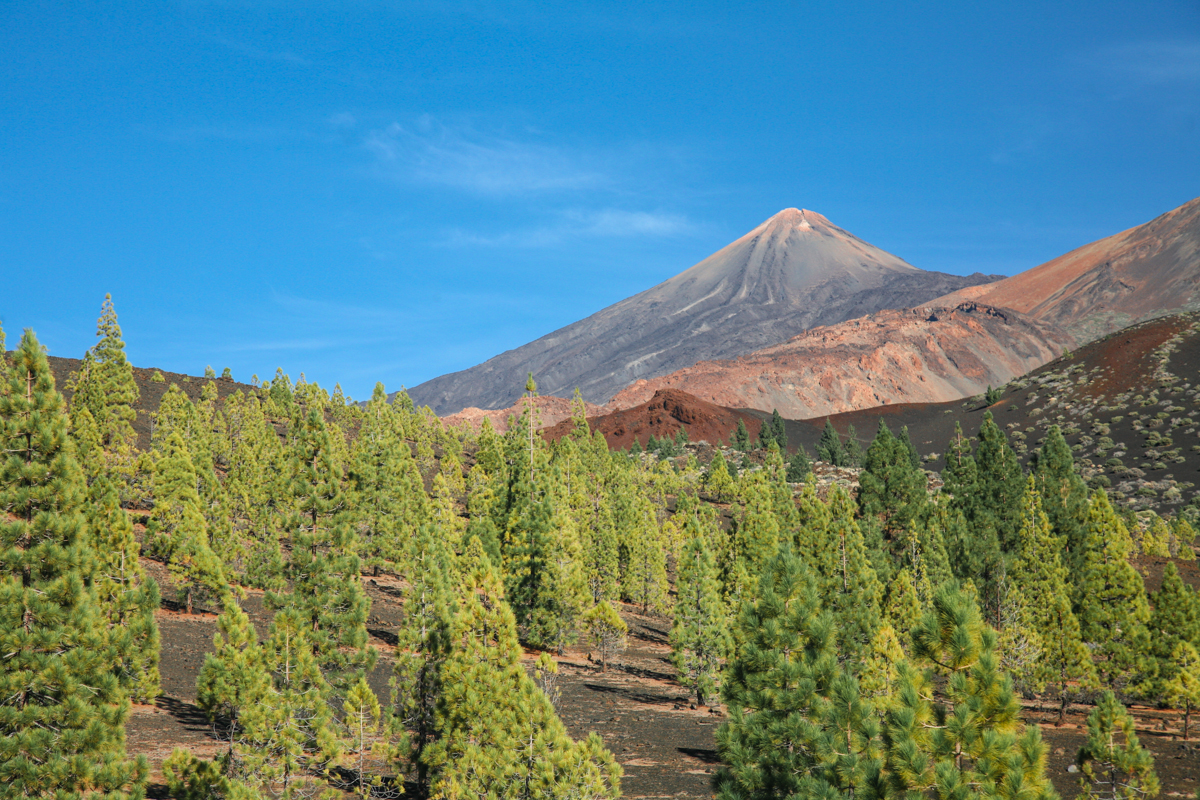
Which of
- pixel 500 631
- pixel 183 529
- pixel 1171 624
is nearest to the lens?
pixel 500 631

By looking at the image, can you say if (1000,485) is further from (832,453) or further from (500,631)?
(832,453)

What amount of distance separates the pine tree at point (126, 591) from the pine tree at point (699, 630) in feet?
55.8

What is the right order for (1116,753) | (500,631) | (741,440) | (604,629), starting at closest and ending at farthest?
(500,631), (1116,753), (604,629), (741,440)

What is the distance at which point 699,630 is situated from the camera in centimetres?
3044

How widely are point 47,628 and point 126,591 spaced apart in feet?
23.5

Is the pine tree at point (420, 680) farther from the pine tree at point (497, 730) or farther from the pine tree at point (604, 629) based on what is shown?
the pine tree at point (604, 629)

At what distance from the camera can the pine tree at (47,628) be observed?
12.7m

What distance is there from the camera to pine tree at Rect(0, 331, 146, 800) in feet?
41.8

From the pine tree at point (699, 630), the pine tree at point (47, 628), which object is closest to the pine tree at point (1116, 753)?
the pine tree at point (699, 630)

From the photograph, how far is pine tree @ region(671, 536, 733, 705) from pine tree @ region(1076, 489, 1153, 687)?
15.8m

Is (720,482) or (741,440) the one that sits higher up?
(741,440)

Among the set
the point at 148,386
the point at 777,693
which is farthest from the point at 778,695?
the point at 148,386

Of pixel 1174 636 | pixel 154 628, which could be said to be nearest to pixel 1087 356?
pixel 1174 636

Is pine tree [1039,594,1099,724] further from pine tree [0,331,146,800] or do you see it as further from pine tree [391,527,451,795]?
pine tree [0,331,146,800]
